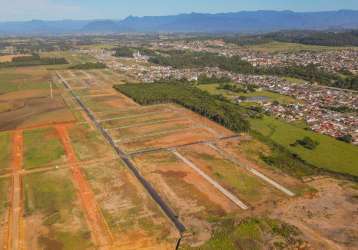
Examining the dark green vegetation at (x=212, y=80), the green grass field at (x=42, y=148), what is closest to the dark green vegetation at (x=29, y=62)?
the dark green vegetation at (x=212, y=80)

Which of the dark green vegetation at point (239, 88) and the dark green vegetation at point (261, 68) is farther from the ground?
the dark green vegetation at point (261, 68)

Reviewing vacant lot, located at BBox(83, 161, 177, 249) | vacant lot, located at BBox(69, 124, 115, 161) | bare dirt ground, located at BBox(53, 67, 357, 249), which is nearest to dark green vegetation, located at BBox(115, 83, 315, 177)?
bare dirt ground, located at BBox(53, 67, 357, 249)

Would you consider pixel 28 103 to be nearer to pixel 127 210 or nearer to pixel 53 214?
pixel 53 214

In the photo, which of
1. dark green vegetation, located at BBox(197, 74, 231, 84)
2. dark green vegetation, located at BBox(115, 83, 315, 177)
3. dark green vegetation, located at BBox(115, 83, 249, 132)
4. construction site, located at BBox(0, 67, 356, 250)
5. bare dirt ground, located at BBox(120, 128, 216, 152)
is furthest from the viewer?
dark green vegetation, located at BBox(197, 74, 231, 84)

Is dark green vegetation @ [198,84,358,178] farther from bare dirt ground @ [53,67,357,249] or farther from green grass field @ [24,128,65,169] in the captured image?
green grass field @ [24,128,65,169]

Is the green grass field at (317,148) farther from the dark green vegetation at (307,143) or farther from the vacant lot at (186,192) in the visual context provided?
the vacant lot at (186,192)

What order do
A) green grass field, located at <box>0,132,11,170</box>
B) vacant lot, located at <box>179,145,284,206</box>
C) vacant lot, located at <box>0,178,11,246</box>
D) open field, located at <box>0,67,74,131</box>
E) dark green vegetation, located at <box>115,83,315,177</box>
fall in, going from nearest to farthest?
vacant lot, located at <box>0,178,11,246</box>, vacant lot, located at <box>179,145,284,206</box>, dark green vegetation, located at <box>115,83,315,177</box>, green grass field, located at <box>0,132,11,170</box>, open field, located at <box>0,67,74,131</box>
